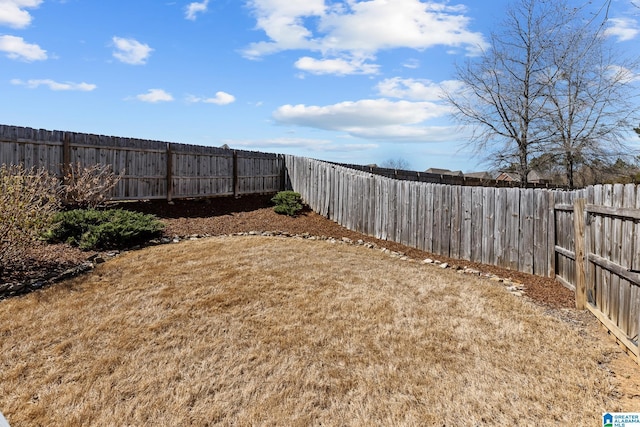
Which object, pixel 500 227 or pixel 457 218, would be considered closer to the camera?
pixel 500 227

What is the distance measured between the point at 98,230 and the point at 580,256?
7.89m

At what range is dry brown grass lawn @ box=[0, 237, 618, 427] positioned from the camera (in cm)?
289

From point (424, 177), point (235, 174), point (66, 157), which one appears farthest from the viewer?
point (424, 177)

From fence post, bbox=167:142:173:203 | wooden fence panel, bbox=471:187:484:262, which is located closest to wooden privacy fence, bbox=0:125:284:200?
fence post, bbox=167:142:173:203

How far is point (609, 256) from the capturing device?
448 centimetres

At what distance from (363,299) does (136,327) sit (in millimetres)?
2743

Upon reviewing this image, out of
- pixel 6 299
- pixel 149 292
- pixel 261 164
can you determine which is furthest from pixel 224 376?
pixel 261 164

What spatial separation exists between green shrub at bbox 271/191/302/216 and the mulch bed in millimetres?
234

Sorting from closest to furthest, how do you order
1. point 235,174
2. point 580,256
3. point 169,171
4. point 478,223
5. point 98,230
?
point 580,256
point 98,230
point 478,223
point 169,171
point 235,174

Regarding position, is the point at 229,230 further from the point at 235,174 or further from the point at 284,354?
the point at 284,354

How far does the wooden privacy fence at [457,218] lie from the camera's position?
6.55m

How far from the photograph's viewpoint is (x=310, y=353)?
143 inches

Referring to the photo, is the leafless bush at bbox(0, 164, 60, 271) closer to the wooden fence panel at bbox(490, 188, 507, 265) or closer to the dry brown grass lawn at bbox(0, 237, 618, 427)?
the dry brown grass lawn at bbox(0, 237, 618, 427)

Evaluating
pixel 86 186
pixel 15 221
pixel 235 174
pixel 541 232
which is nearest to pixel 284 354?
pixel 15 221
